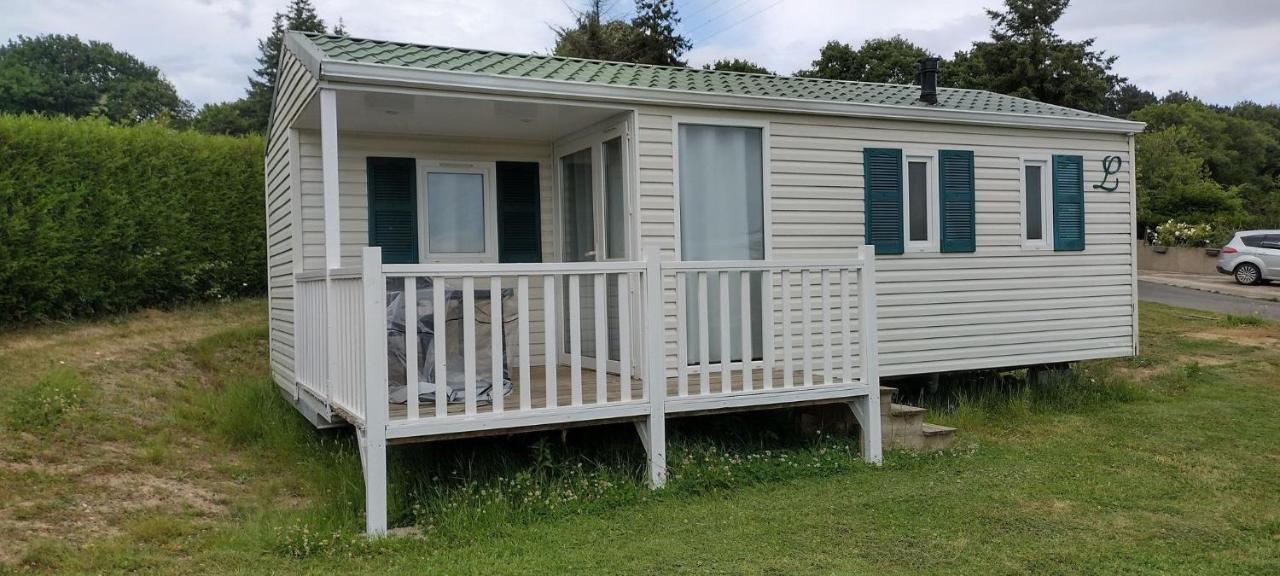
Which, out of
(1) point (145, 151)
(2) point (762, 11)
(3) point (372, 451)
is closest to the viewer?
(3) point (372, 451)

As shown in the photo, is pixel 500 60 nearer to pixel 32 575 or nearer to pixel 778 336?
pixel 778 336

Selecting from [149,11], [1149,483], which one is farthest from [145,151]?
[149,11]

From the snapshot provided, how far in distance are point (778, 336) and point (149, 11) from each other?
28403 millimetres

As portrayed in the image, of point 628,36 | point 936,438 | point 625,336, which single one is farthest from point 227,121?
point 936,438

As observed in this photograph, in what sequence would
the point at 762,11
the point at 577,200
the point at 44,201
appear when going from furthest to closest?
the point at 762,11
the point at 44,201
the point at 577,200

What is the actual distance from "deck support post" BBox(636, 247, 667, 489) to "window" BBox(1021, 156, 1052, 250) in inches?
162

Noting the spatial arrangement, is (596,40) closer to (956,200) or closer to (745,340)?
(956,200)

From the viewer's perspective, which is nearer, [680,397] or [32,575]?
[32,575]

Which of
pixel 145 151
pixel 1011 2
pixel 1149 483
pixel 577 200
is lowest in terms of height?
pixel 1149 483

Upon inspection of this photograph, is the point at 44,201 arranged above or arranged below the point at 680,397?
above

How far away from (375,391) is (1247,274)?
807 inches

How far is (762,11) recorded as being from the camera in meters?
22.5

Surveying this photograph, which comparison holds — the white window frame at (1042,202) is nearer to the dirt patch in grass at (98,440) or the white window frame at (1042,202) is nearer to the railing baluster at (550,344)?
the railing baluster at (550,344)

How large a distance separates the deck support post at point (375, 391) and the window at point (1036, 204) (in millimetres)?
5582
